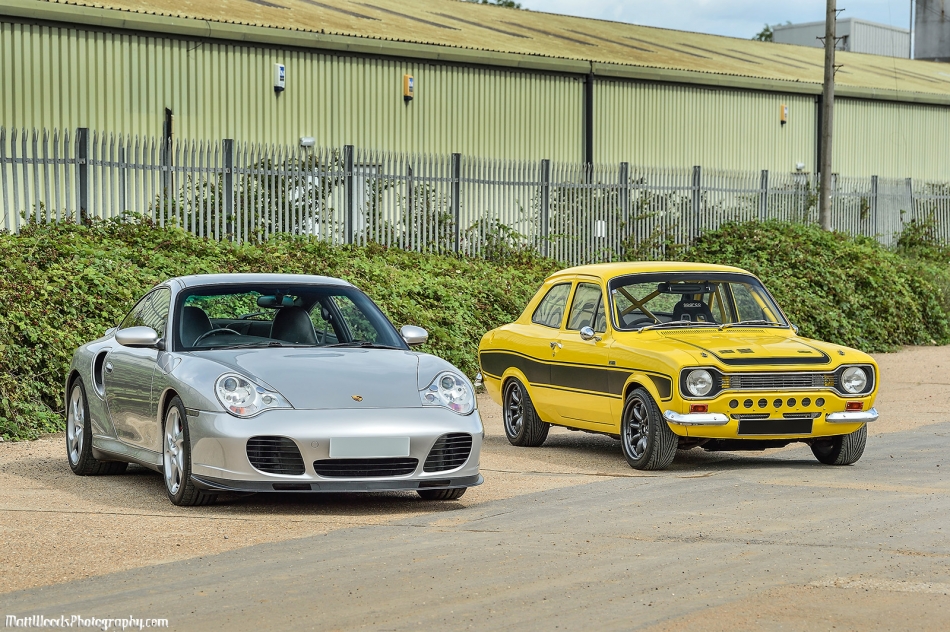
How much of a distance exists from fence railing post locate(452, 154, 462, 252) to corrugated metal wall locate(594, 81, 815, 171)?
827 cm

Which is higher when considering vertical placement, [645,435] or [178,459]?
[178,459]

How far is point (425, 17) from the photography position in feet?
104

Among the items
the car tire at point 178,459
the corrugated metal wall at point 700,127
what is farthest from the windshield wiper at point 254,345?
the corrugated metal wall at point 700,127

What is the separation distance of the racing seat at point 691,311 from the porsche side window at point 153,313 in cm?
418

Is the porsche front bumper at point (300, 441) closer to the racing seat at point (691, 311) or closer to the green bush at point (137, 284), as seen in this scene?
the racing seat at point (691, 311)

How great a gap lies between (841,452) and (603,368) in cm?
192

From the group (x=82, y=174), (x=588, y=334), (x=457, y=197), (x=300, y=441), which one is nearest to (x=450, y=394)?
(x=300, y=441)

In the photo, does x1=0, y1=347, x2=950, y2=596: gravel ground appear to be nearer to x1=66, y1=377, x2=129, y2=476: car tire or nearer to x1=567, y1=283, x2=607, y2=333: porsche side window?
x1=66, y1=377, x2=129, y2=476: car tire

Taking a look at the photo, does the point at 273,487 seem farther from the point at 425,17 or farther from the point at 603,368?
the point at 425,17

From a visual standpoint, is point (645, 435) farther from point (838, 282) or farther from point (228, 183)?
point (838, 282)

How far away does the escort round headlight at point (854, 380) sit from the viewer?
33.9 ft

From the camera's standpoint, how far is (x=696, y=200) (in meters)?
27.0

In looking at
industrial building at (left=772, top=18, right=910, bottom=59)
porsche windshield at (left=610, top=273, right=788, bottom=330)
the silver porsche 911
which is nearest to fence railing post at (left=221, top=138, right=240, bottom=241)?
porsche windshield at (left=610, top=273, right=788, bottom=330)

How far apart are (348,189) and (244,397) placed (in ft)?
44.4
